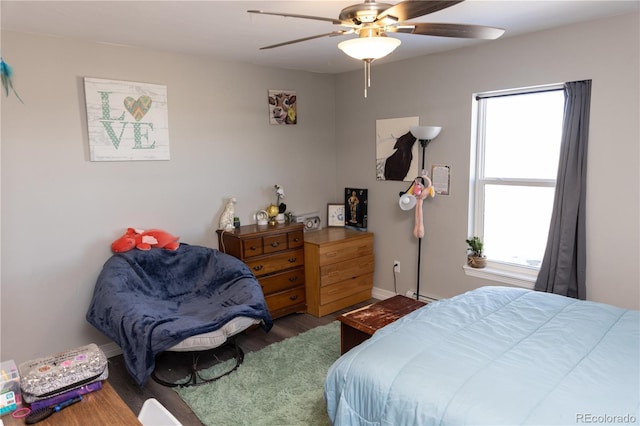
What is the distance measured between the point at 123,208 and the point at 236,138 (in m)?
1.19

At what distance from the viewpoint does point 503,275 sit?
3396mm

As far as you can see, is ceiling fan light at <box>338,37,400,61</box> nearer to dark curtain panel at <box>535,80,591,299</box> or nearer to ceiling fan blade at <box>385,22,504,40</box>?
ceiling fan blade at <box>385,22,504,40</box>

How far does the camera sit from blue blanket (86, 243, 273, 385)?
8.43 ft

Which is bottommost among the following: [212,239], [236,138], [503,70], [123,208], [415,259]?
[415,259]

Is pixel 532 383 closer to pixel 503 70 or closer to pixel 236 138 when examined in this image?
pixel 503 70

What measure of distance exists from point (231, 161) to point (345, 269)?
4.97 ft

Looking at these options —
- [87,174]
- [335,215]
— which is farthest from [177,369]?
[335,215]

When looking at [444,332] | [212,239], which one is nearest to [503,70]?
[444,332]

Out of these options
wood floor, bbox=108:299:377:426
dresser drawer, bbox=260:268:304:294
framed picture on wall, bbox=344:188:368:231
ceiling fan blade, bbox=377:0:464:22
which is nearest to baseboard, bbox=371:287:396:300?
wood floor, bbox=108:299:377:426

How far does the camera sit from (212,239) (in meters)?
3.83

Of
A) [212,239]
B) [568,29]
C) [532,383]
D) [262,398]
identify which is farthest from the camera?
[212,239]

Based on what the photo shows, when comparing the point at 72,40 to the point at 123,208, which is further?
the point at 123,208

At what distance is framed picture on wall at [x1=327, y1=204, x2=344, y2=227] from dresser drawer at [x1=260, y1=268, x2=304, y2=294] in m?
0.84

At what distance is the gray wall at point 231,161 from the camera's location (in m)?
2.80
